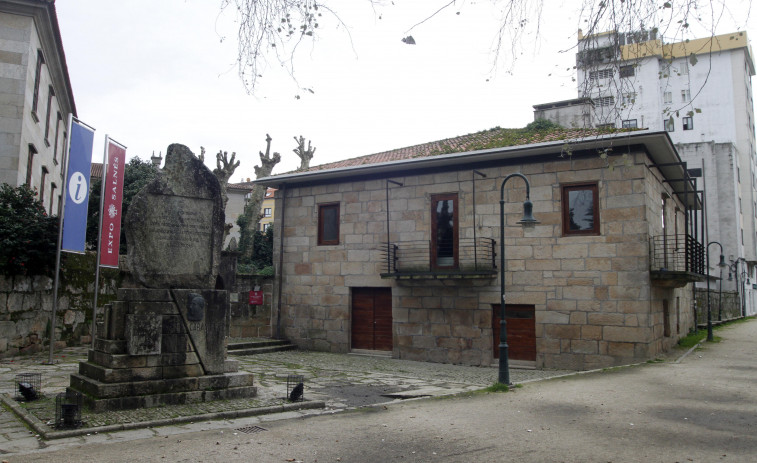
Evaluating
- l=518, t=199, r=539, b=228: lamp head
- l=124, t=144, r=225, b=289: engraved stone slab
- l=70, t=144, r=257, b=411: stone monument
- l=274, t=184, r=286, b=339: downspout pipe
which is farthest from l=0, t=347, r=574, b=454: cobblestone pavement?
l=518, t=199, r=539, b=228: lamp head

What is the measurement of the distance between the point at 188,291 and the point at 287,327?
32.2 ft

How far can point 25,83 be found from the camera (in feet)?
53.0

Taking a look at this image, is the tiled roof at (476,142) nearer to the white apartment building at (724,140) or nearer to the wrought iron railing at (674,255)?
the wrought iron railing at (674,255)

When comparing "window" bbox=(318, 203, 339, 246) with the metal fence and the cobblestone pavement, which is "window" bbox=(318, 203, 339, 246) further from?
the cobblestone pavement

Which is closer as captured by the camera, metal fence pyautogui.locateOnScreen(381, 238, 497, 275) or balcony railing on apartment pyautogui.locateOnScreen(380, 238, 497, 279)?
balcony railing on apartment pyautogui.locateOnScreen(380, 238, 497, 279)

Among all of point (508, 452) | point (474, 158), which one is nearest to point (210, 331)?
point (508, 452)

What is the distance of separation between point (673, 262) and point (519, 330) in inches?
173

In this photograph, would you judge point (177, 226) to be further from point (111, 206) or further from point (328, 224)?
point (328, 224)

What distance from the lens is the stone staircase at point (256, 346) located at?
1527cm

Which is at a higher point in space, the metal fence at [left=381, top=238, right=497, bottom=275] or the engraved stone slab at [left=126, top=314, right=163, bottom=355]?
the metal fence at [left=381, top=238, right=497, bottom=275]

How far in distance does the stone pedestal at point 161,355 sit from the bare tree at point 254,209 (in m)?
23.8

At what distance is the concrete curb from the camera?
5.88 metres

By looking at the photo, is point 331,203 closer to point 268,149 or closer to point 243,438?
point 243,438

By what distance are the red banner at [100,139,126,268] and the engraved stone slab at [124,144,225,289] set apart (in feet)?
15.1
